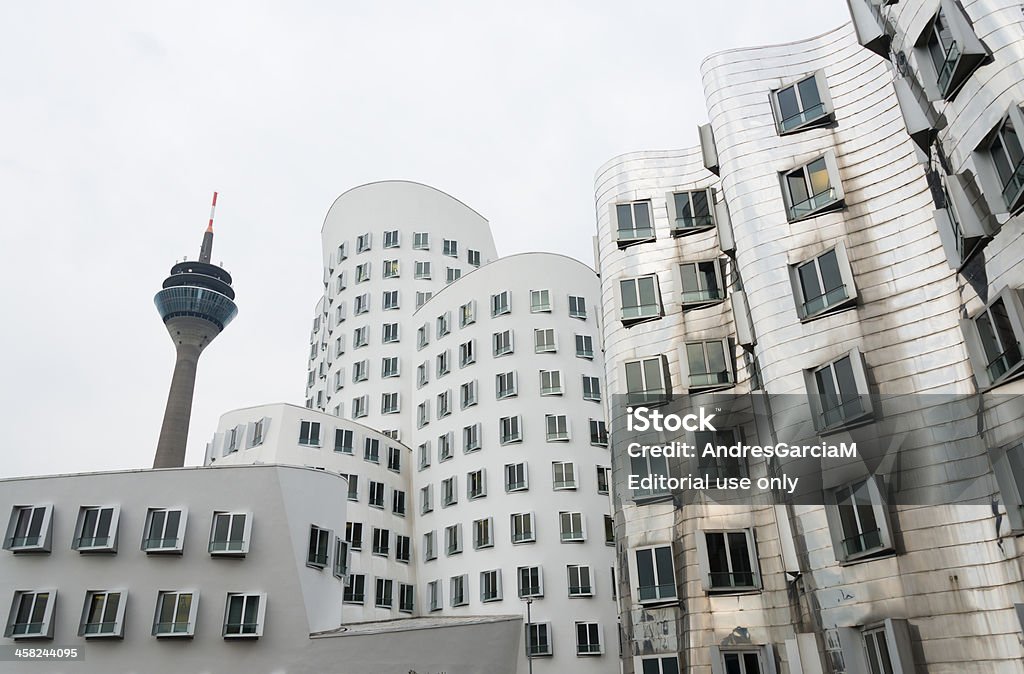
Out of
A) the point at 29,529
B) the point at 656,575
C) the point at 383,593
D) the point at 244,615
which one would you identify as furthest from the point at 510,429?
the point at 29,529

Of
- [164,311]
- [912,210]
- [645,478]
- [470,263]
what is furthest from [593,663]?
[164,311]

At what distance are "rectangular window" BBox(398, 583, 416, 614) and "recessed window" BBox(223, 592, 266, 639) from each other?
19.1 m

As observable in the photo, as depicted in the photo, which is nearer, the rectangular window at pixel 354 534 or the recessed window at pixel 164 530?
the recessed window at pixel 164 530

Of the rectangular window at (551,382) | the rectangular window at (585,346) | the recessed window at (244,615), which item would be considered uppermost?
the rectangular window at (585,346)

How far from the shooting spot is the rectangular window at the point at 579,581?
4491 centimetres

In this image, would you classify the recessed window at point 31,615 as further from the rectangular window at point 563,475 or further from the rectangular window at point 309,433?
the rectangular window at point 563,475

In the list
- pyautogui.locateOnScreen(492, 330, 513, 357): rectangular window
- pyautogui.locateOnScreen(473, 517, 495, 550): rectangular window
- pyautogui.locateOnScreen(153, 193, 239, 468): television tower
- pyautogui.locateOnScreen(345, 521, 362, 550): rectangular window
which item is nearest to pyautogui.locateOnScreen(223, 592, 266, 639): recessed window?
pyautogui.locateOnScreen(473, 517, 495, 550): rectangular window

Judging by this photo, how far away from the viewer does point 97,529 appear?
3538cm

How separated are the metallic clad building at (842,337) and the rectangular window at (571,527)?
18997 millimetres

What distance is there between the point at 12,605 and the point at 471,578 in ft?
79.6

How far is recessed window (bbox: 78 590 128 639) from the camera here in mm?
33781

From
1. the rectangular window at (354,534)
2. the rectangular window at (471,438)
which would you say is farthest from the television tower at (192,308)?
the rectangular window at (471,438)

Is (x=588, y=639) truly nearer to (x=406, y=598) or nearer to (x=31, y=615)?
(x=406, y=598)

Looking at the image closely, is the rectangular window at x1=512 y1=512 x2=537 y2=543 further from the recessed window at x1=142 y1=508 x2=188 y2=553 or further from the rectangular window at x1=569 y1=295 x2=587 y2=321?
the recessed window at x1=142 y1=508 x2=188 y2=553
